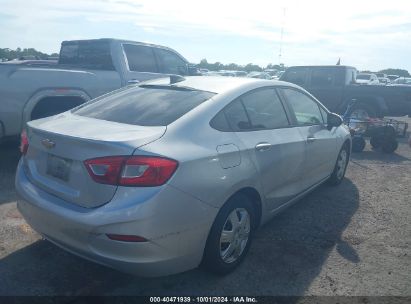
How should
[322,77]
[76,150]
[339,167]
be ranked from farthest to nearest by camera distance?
[322,77] → [339,167] → [76,150]

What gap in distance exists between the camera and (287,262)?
348 centimetres

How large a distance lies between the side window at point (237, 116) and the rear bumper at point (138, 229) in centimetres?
83

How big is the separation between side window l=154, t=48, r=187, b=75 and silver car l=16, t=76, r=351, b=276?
164 inches

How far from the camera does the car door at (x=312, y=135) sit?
14.0ft

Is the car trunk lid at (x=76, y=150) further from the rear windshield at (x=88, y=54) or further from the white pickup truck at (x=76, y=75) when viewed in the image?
the rear windshield at (x=88, y=54)

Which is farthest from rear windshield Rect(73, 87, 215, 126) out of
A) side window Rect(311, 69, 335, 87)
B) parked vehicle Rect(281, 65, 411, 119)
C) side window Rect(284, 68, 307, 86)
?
side window Rect(284, 68, 307, 86)

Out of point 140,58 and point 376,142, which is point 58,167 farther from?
point 376,142

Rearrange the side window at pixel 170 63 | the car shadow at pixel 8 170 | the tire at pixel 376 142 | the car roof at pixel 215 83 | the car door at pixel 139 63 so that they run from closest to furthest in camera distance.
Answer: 1. the car roof at pixel 215 83
2. the car shadow at pixel 8 170
3. the car door at pixel 139 63
4. the side window at pixel 170 63
5. the tire at pixel 376 142

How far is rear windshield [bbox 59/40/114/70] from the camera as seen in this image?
7.02 meters

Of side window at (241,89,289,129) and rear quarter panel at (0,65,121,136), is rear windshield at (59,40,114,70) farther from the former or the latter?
side window at (241,89,289,129)

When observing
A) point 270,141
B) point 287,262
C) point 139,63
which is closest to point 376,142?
point 139,63

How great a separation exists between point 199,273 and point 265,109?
1.73 m

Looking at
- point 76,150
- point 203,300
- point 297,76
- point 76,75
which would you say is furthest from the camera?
point 297,76

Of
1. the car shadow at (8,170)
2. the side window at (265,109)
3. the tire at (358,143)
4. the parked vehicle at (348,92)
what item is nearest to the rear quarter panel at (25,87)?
the car shadow at (8,170)
